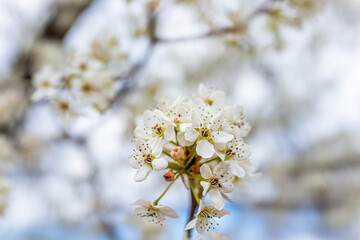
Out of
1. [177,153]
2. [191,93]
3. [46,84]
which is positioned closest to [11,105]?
[46,84]

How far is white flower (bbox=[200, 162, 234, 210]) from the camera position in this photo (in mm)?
312

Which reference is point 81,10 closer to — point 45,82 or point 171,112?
point 45,82

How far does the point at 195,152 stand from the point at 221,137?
0.11 feet

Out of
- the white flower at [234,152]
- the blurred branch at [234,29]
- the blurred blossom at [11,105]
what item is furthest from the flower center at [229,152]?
the blurred blossom at [11,105]

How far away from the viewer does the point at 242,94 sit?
1.91 metres

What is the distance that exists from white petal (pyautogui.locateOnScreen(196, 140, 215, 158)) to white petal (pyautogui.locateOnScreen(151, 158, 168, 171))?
0.13 ft

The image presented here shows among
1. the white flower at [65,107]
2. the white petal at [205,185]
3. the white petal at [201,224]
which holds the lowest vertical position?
the white petal at [201,224]

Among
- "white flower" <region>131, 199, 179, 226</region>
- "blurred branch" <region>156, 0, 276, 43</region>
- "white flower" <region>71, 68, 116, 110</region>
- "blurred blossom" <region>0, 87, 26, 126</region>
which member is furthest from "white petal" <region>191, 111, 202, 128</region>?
"blurred blossom" <region>0, 87, 26, 126</region>

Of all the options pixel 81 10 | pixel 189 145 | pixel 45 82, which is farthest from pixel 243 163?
pixel 81 10

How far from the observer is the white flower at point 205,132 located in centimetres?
31

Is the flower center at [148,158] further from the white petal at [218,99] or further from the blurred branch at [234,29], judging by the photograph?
the blurred branch at [234,29]

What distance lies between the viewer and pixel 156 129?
1.15 feet

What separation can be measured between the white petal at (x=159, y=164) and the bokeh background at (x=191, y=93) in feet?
0.49

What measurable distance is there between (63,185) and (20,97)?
83cm
